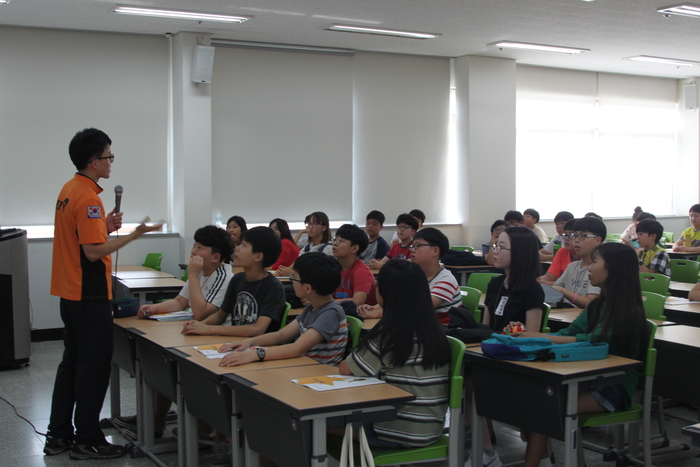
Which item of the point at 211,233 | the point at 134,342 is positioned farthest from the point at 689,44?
the point at 134,342

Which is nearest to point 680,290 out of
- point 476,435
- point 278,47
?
point 476,435

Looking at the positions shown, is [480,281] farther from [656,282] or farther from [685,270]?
[685,270]

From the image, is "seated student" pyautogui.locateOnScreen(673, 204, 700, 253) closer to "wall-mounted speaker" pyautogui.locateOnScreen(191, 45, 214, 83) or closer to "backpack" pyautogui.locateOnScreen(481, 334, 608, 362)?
"wall-mounted speaker" pyautogui.locateOnScreen(191, 45, 214, 83)

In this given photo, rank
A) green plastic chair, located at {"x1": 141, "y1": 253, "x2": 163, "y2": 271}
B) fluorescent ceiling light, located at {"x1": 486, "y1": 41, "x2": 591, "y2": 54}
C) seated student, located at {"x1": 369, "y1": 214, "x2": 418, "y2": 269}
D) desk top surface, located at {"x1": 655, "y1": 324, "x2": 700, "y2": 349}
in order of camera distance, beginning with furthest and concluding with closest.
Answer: fluorescent ceiling light, located at {"x1": 486, "y1": 41, "x2": 591, "y2": 54}
green plastic chair, located at {"x1": 141, "y1": 253, "x2": 163, "y2": 271}
seated student, located at {"x1": 369, "y1": 214, "x2": 418, "y2": 269}
desk top surface, located at {"x1": 655, "y1": 324, "x2": 700, "y2": 349}

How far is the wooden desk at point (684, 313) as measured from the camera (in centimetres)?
403

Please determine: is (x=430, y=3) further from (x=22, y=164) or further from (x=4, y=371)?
(x=4, y=371)

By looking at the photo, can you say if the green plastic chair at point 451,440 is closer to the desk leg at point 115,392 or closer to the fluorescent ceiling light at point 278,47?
the desk leg at point 115,392

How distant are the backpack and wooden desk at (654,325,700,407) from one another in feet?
2.08

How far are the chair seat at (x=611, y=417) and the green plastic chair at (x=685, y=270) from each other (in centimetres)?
313

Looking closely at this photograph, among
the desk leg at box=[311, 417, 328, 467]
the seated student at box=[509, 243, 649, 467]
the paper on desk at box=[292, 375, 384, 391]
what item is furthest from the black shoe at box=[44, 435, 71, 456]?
the seated student at box=[509, 243, 649, 467]

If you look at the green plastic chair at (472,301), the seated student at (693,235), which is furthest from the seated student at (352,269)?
the seated student at (693,235)

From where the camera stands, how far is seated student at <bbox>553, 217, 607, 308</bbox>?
13.8 ft

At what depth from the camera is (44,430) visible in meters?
4.12

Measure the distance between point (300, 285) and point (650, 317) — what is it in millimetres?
2105
